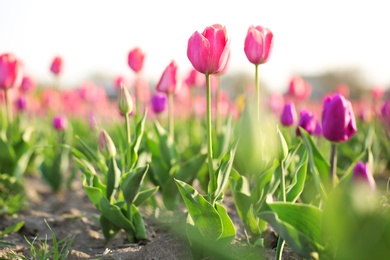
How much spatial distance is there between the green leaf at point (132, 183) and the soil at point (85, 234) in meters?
0.23

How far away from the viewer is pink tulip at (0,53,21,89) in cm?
322

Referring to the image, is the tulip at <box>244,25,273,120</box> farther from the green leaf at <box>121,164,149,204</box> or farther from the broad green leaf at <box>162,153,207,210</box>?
the broad green leaf at <box>162,153,207,210</box>

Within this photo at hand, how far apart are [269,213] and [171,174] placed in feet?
4.40

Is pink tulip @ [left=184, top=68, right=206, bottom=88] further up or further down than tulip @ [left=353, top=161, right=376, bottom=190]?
further up

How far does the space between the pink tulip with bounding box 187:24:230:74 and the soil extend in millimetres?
693

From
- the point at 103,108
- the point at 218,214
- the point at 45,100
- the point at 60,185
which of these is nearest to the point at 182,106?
the point at 103,108

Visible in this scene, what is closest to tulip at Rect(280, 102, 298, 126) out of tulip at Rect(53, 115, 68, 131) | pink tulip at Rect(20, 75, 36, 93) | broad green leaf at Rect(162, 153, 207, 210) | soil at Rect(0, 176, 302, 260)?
broad green leaf at Rect(162, 153, 207, 210)

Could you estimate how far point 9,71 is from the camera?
3.25 meters

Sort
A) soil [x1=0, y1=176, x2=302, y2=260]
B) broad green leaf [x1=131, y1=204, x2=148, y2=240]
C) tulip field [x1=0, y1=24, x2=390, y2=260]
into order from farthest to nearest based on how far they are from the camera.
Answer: broad green leaf [x1=131, y1=204, x2=148, y2=240], soil [x1=0, y1=176, x2=302, y2=260], tulip field [x1=0, y1=24, x2=390, y2=260]

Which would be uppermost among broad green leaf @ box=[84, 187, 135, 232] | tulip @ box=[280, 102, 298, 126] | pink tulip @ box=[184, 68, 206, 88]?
pink tulip @ box=[184, 68, 206, 88]

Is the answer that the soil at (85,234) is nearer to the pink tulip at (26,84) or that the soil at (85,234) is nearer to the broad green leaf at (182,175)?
the broad green leaf at (182,175)

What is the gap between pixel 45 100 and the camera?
6188 mm

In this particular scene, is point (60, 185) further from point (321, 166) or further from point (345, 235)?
point (345, 235)

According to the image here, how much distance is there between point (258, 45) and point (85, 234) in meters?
1.40
